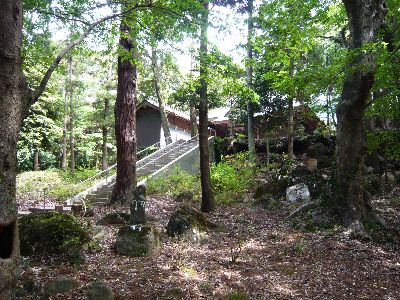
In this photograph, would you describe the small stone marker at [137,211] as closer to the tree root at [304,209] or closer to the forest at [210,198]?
the forest at [210,198]

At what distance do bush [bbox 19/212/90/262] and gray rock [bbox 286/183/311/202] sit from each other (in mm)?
8108

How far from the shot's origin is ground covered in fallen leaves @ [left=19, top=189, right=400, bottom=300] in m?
5.67

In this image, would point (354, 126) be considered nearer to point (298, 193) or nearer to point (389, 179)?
point (298, 193)

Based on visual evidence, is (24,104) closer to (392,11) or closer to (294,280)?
(294,280)

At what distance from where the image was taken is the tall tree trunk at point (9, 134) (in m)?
3.48

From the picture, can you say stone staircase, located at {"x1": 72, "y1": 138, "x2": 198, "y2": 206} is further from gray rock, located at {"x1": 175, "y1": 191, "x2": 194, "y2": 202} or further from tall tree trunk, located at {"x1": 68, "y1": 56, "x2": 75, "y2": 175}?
tall tree trunk, located at {"x1": 68, "y1": 56, "x2": 75, "y2": 175}

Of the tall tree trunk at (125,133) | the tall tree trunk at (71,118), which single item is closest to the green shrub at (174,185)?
the tall tree trunk at (125,133)

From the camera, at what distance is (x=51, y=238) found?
656cm

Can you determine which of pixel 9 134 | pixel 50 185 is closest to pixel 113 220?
pixel 9 134

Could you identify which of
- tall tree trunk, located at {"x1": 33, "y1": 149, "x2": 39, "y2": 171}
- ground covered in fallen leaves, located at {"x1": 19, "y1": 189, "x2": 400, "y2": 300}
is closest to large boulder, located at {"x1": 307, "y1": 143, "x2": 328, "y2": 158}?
ground covered in fallen leaves, located at {"x1": 19, "y1": 189, "x2": 400, "y2": 300}

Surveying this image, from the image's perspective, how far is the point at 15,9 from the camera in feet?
12.1

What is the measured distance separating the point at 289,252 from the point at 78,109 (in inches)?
893

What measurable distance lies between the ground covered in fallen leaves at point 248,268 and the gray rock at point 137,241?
196 mm

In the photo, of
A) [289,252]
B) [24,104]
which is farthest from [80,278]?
[289,252]
